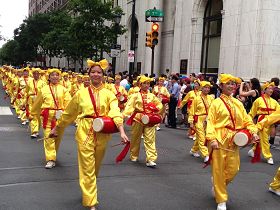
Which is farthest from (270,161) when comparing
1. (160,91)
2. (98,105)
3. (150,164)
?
(98,105)

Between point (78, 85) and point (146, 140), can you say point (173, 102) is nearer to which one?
point (78, 85)

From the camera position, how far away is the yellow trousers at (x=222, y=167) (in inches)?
213

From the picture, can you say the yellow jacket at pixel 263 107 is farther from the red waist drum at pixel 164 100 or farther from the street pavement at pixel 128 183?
the red waist drum at pixel 164 100

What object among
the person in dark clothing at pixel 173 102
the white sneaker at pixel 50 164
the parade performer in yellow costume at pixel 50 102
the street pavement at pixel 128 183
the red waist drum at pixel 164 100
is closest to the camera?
the street pavement at pixel 128 183

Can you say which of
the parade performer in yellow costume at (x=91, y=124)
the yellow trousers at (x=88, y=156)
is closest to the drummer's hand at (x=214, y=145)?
the parade performer in yellow costume at (x=91, y=124)

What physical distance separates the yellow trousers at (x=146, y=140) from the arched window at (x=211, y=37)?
1279 cm

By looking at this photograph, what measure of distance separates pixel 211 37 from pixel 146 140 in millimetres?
14062

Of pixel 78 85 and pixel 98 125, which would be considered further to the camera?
pixel 78 85

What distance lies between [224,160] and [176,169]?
2.53 m

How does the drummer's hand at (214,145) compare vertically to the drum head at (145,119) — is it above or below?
above

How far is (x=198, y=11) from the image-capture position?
21500 mm

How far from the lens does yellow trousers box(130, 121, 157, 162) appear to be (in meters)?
8.05

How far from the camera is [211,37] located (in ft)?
69.0

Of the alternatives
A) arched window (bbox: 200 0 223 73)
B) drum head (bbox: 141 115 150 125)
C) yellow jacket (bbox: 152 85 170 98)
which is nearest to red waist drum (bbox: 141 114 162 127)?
drum head (bbox: 141 115 150 125)
